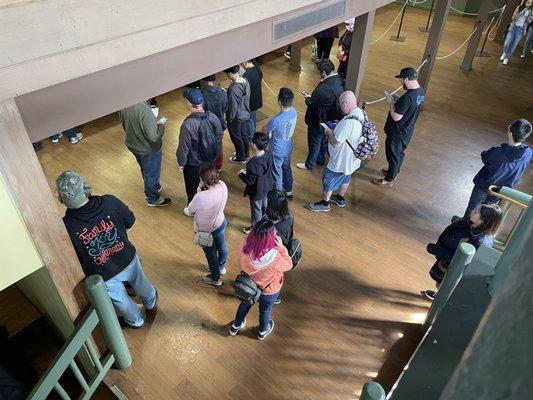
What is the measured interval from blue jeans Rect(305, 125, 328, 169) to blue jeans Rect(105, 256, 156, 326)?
3055 mm

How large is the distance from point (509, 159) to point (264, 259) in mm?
2838

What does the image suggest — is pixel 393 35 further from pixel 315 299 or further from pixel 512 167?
pixel 315 299

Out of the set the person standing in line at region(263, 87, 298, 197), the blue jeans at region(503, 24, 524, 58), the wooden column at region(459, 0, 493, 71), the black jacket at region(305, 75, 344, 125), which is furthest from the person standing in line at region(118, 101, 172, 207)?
the blue jeans at region(503, 24, 524, 58)

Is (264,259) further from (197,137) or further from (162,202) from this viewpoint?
(162,202)

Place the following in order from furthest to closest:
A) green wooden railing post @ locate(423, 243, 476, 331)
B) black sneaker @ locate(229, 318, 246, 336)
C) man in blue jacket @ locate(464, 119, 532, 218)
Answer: man in blue jacket @ locate(464, 119, 532, 218), black sneaker @ locate(229, 318, 246, 336), green wooden railing post @ locate(423, 243, 476, 331)

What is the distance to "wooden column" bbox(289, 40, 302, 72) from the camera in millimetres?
8992

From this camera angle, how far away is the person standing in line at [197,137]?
4.57 metres

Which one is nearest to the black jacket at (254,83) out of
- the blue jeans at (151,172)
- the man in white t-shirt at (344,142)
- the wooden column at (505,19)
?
the man in white t-shirt at (344,142)

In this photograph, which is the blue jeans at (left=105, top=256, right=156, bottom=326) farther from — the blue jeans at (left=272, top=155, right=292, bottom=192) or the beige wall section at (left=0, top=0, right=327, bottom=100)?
the blue jeans at (left=272, top=155, right=292, bottom=192)

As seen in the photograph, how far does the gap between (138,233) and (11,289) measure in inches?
58.2

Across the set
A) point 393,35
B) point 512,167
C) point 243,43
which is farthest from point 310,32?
point 393,35

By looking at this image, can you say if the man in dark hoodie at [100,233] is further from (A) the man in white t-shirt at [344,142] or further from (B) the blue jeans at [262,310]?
(A) the man in white t-shirt at [344,142]

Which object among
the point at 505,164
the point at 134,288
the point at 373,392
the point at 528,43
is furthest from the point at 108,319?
the point at 528,43

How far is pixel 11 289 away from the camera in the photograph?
4180mm
